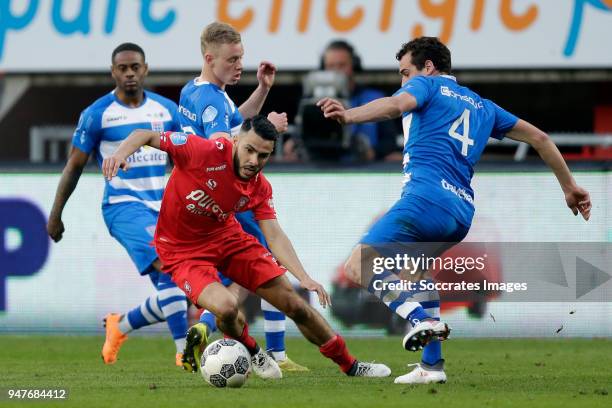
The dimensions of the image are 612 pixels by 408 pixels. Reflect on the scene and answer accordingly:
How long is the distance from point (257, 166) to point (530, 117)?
490 inches

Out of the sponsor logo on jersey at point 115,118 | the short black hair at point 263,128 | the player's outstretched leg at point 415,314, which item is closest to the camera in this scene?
the player's outstretched leg at point 415,314

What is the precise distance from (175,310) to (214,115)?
2.04 metres

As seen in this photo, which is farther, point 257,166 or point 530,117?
point 530,117

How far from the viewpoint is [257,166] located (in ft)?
28.0

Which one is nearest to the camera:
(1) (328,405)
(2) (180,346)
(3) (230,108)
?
(1) (328,405)

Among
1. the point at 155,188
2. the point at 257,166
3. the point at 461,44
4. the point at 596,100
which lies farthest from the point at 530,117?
the point at 257,166

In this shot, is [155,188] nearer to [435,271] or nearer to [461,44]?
[435,271]

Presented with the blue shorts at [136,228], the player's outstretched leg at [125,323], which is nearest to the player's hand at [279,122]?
the blue shorts at [136,228]

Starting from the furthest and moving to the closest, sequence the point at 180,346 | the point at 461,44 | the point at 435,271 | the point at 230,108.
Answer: the point at 461,44 < the point at 435,271 < the point at 180,346 < the point at 230,108

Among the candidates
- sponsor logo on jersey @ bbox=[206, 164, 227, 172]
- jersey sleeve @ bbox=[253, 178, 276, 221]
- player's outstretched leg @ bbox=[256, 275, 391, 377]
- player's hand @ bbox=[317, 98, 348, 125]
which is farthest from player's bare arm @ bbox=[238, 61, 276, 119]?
player's hand @ bbox=[317, 98, 348, 125]

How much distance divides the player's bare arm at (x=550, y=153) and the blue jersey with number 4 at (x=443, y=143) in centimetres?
31

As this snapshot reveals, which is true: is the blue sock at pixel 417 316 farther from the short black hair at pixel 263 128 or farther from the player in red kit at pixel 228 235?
the short black hair at pixel 263 128

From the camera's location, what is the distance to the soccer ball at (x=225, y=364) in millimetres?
8672

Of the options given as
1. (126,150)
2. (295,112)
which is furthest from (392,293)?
(295,112)
